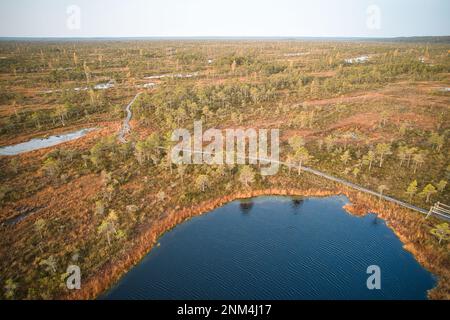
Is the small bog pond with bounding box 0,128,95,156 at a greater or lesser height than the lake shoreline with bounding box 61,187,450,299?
greater

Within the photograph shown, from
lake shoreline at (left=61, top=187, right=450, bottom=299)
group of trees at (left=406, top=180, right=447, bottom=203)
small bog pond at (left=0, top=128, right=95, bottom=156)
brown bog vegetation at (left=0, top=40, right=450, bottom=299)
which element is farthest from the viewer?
small bog pond at (left=0, top=128, right=95, bottom=156)

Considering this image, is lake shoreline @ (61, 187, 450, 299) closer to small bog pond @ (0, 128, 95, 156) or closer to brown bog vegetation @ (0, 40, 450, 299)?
brown bog vegetation @ (0, 40, 450, 299)

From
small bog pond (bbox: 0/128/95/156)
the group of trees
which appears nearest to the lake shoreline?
the group of trees

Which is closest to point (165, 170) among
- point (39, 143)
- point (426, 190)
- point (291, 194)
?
point (291, 194)

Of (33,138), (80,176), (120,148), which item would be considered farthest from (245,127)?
(33,138)

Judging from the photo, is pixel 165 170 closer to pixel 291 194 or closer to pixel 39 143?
pixel 291 194

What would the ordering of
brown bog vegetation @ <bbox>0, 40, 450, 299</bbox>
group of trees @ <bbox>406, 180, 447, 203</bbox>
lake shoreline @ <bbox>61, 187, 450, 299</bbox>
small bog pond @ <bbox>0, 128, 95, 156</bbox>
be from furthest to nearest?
small bog pond @ <bbox>0, 128, 95, 156</bbox>
group of trees @ <bbox>406, 180, 447, 203</bbox>
brown bog vegetation @ <bbox>0, 40, 450, 299</bbox>
lake shoreline @ <bbox>61, 187, 450, 299</bbox>

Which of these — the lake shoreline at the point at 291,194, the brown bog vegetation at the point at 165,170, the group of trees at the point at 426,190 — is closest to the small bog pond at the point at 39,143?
the brown bog vegetation at the point at 165,170
